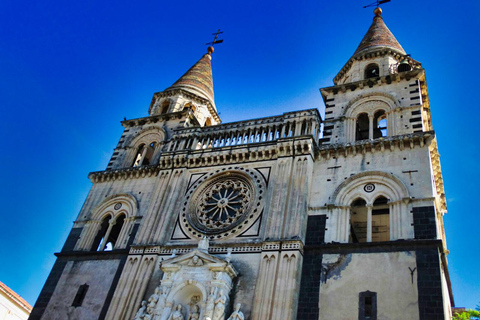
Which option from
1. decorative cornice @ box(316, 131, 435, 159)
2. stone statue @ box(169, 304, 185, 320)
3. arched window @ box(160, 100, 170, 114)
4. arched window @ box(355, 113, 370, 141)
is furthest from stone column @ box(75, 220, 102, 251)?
arched window @ box(355, 113, 370, 141)

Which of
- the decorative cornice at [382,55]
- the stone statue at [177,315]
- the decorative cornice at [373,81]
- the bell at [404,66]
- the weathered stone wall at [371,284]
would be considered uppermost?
the decorative cornice at [382,55]

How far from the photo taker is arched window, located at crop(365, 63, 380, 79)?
84.0 feet

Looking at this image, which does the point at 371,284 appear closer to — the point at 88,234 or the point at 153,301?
the point at 153,301

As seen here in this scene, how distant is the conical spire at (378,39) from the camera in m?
26.6

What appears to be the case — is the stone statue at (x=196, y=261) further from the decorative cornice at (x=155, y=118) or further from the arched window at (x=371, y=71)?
the arched window at (x=371, y=71)

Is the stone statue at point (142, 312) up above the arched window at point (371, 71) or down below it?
below

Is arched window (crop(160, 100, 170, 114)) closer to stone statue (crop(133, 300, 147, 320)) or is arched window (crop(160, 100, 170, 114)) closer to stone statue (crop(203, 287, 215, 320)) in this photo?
stone statue (crop(133, 300, 147, 320))

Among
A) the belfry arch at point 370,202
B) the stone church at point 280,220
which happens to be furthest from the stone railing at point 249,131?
the belfry arch at point 370,202

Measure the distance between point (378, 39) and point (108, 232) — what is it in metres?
19.2

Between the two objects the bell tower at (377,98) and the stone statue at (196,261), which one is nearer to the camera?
the stone statue at (196,261)

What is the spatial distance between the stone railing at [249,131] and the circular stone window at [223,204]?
2109 mm

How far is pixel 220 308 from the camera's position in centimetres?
1645

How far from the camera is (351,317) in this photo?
15.5 metres

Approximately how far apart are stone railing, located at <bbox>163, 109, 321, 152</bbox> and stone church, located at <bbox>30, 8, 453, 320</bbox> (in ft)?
0.23
